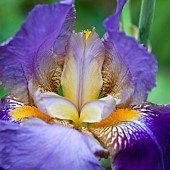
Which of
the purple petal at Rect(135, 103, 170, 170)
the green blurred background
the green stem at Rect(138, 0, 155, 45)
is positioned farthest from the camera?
the green blurred background

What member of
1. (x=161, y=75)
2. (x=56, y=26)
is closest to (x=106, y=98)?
(x=56, y=26)

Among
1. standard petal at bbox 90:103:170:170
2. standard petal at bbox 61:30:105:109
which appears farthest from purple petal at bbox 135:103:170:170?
standard petal at bbox 61:30:105:109

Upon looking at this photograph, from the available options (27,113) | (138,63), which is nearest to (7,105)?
(27,113)

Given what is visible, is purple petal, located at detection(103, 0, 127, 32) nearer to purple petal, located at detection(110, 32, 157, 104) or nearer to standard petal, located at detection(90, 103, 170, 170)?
purple petal, located at detection(110, 32, 157, 104)

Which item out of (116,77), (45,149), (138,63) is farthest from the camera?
(116,77)

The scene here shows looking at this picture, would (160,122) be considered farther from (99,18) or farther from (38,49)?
(99,18)

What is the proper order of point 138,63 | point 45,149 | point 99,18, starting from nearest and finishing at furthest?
point 45,149 < point 138,63 < point 99,18
